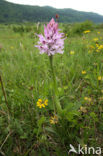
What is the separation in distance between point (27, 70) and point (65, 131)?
1665 millimetres

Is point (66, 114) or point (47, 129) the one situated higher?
point (66, 114)

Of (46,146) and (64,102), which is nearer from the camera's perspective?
(46,146)

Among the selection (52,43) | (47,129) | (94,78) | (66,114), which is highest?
(52,43)

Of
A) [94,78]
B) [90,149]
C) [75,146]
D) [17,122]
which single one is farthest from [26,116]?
[94,78]

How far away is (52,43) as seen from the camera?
1198 mm

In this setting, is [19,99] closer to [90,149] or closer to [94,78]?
[90,149]

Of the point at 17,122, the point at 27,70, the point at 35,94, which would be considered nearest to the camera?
the point at 17,122

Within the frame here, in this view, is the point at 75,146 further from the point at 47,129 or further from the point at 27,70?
the point at 27,70

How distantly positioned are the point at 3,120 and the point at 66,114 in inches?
31.2

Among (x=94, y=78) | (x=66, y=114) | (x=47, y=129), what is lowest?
(x=47, y=129)

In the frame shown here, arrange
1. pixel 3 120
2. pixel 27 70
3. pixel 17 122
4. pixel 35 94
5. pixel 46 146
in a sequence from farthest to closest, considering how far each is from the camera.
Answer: pixel 27 70
pixel 35 94
pixel 3 120
pixel 17 122
pixel 46 146

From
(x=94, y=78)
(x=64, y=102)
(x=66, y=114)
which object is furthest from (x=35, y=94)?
(x=94, y=78)

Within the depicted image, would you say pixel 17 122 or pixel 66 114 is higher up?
pixel 66 114

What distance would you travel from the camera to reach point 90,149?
1.12 m
